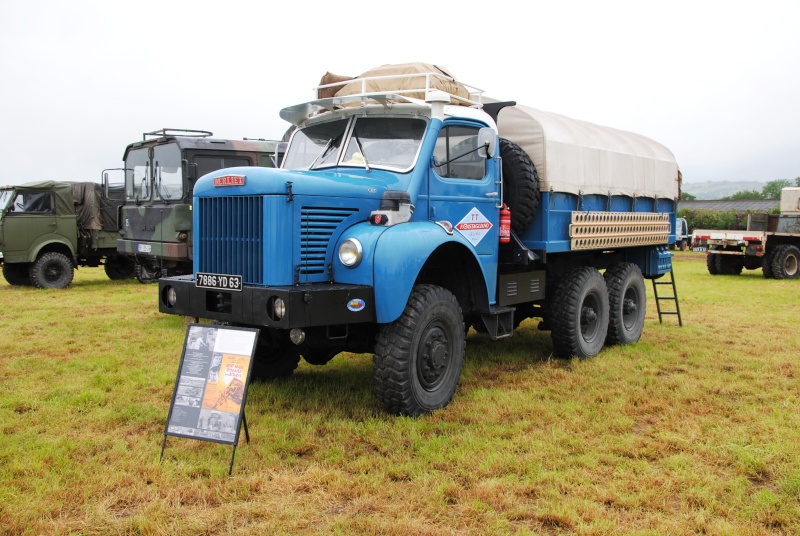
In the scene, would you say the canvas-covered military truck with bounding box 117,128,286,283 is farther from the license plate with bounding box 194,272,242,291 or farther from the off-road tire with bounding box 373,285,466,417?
the off-road tire with bounding box 373,285,466,417

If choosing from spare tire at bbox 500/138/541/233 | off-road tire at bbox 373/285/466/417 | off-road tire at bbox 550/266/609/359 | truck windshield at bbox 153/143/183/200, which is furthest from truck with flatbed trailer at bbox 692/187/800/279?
off-road tire at bbox 373/285/466/417

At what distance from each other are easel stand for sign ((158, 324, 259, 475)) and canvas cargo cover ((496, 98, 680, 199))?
366 centimetres

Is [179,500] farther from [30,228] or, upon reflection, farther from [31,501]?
[30,228]

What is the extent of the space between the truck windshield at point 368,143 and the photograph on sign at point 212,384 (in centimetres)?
198

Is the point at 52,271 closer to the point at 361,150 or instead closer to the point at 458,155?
the point at 361,150

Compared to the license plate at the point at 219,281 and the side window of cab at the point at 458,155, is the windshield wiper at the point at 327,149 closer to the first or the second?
the side window of cab at the point at 458,155

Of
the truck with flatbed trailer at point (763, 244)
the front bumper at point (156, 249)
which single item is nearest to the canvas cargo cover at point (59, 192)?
the front bumper at point (156, 249)

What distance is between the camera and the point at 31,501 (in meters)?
3.75

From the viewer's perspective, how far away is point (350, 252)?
4832 millimetres

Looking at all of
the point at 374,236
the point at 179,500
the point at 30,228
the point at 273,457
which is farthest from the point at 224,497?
the point at 30,228

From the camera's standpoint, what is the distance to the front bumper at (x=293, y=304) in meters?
4.50

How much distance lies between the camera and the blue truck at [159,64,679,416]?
4773mm

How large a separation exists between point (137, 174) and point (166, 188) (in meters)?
1.09

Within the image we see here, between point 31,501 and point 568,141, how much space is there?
568cm
